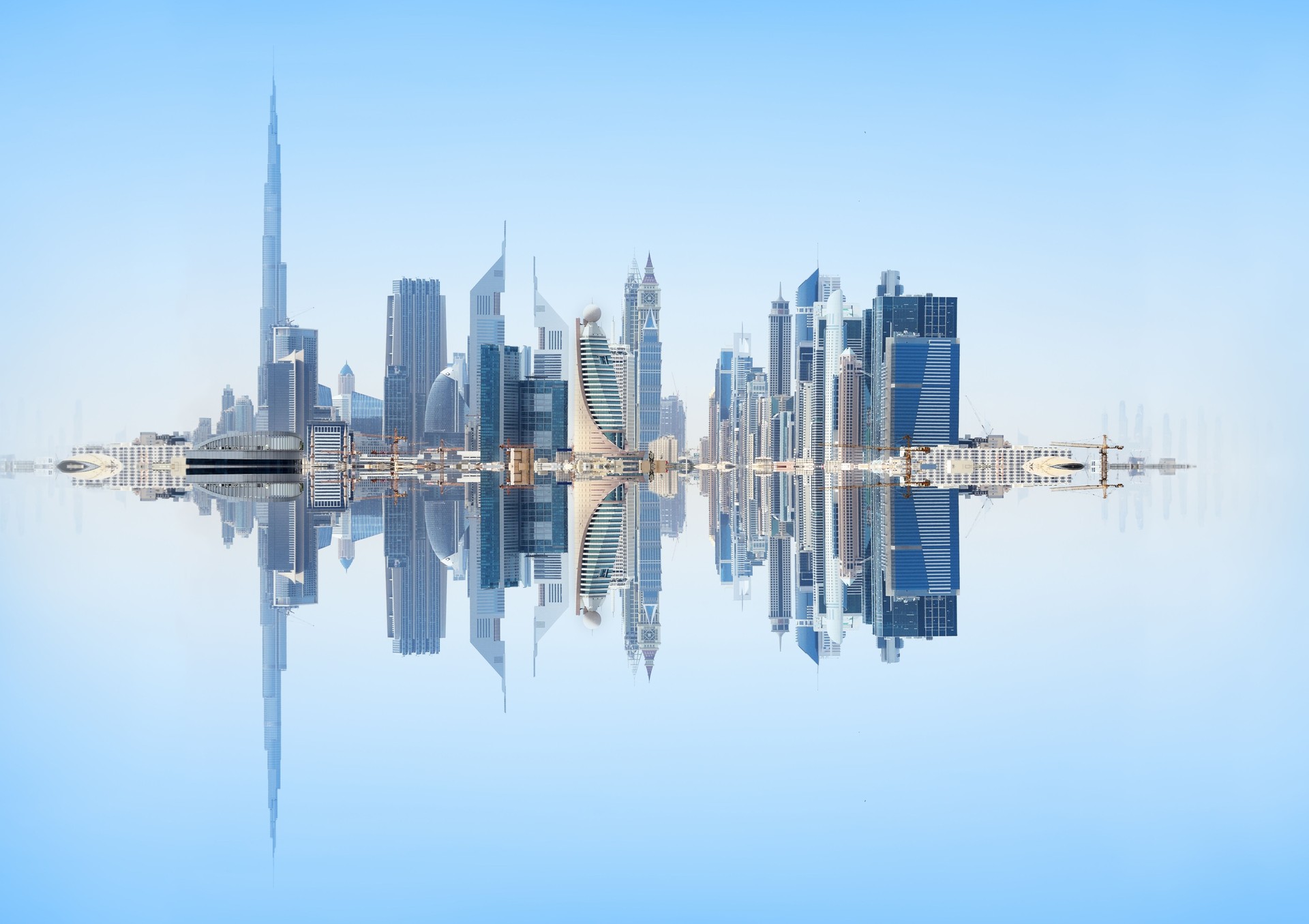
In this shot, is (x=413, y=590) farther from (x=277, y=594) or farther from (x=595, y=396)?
(x=595, y=396)

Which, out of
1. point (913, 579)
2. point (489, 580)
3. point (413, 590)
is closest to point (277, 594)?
point (413, 590)

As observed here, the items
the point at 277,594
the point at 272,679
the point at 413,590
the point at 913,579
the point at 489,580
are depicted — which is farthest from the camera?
the point at 489,580

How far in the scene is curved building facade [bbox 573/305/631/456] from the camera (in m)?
186

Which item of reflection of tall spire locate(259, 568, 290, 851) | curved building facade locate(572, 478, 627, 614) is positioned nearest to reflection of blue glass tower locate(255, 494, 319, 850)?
reflection of tall spire locate(259, 568, 290, 851)

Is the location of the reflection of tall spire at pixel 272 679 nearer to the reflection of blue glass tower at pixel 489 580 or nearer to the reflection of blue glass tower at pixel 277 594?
the reflection of blue glass tower at pixel 277 594

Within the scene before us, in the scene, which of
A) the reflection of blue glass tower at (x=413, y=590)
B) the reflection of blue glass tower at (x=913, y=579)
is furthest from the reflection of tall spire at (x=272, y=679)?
the reflection of blue glass tower at (x=913, y=579)

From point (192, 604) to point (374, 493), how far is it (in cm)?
5506

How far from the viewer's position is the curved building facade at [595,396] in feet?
610

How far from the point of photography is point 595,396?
18875 centimetres

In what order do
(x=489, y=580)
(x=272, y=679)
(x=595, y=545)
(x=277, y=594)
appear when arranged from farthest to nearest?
(x=595, y=545) < (x=489, y=580) < (x=277, y=594) < (x=272, y=679)

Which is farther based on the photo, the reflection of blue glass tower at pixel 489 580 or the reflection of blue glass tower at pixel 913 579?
the reflection of blue glass tower at pixel 913 579

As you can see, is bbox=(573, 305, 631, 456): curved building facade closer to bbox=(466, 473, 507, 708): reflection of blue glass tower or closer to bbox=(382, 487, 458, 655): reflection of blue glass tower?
bbox=(466, 473, 507, 708): reflection of blue glass tower

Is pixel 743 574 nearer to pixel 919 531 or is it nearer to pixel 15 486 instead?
pixel 919 531

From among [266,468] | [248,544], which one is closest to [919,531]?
[248,544]
